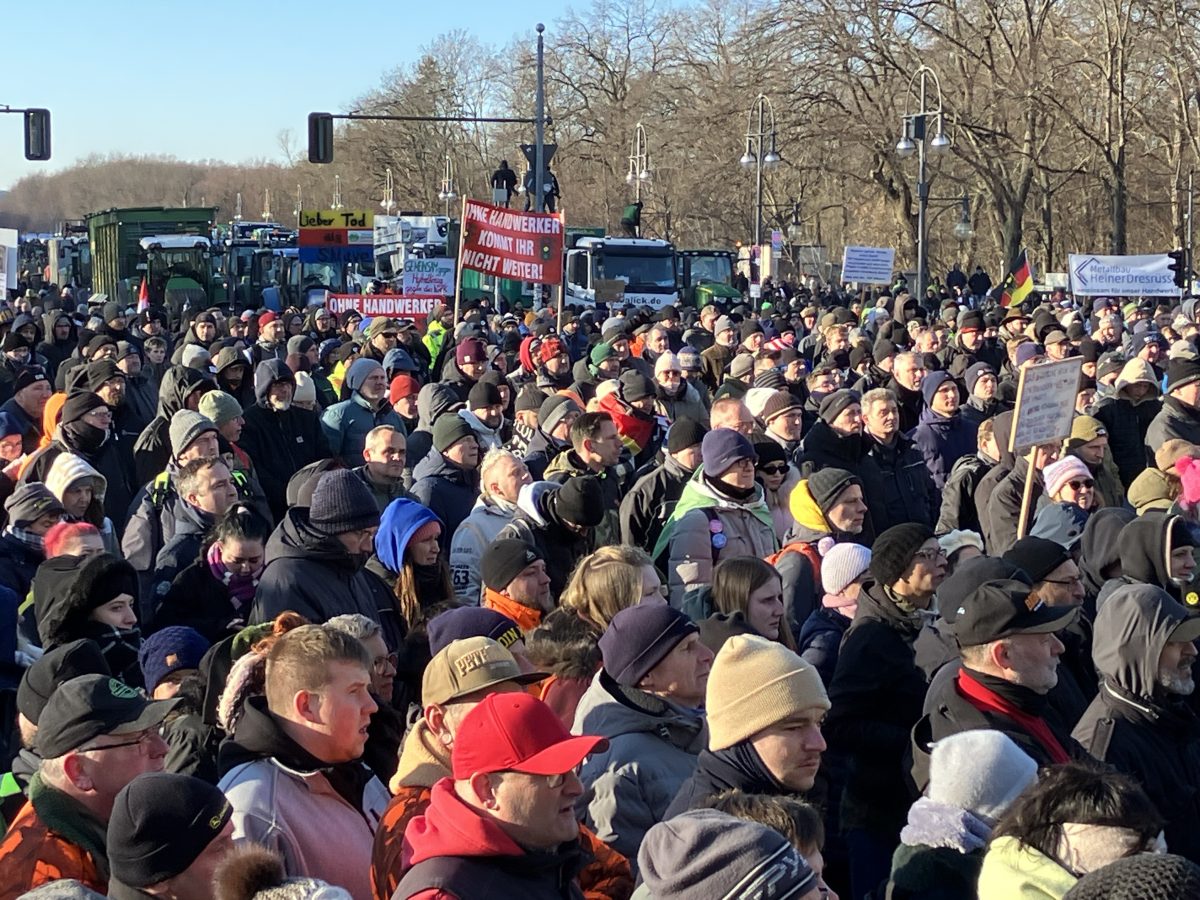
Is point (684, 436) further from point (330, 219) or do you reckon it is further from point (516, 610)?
point (330, 219)

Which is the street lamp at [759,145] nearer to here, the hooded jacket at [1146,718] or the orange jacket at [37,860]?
the hooded jacket at [1146,718]

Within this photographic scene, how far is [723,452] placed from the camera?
286 inches

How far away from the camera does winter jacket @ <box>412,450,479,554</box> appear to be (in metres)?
8.26

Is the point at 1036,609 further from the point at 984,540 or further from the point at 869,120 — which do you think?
the point at 869,120

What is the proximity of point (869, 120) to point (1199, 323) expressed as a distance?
28085mm

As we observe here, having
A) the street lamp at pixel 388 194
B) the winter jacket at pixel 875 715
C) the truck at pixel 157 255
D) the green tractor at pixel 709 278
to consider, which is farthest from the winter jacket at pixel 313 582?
the street lamp at pixel 388 194

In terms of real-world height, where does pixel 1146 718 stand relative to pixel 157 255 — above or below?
below

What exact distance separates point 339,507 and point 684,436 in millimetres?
2606

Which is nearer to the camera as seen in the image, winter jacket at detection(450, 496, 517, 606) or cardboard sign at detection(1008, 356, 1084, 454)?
winter jacket at detection(450, 496, 517, 606)

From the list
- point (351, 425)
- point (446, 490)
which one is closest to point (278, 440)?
point (351, 425)

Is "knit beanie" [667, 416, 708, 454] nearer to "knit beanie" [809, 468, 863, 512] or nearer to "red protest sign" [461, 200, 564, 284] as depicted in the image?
"knit beanie" [809, 468, 863, 512]

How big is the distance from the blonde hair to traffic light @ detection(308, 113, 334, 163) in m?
24.9

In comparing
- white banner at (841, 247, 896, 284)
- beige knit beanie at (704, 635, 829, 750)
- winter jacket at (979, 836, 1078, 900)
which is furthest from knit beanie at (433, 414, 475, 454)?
white banner at (841, 247, 896, 284)

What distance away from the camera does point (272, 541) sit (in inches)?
244
